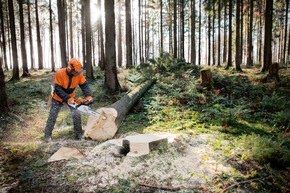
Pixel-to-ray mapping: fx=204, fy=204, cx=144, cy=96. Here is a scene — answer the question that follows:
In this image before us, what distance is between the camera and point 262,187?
10.0 feet

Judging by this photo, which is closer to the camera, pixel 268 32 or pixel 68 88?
pixel 68 88

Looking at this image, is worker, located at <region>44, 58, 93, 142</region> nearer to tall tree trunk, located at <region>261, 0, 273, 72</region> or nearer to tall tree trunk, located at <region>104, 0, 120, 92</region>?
tall tree trunk, located at <region>104, 0, 120, 92</region>

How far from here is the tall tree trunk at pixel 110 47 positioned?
968cm

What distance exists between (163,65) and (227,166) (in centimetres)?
1246

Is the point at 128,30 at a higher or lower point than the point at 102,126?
higher

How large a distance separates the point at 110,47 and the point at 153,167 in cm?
751

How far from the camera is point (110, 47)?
9.88 meters

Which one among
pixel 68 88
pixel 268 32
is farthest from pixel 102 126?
pixel 268 32

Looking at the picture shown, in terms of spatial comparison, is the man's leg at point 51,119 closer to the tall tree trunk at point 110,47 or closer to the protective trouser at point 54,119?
the protective trouser at point 54,119

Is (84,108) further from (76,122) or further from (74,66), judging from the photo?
(74,66)

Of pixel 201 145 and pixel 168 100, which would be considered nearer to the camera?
pixel 201 145

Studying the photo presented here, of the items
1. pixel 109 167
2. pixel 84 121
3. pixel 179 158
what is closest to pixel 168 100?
pixel 84 121

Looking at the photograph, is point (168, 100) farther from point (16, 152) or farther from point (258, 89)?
point (16, 152)

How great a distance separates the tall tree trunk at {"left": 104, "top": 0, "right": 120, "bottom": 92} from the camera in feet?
31.8
